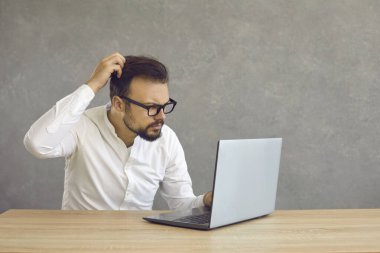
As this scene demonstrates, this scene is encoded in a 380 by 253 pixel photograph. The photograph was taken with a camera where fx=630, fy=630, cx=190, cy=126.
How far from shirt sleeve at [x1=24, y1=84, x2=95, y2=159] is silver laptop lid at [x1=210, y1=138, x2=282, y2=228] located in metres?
0.75

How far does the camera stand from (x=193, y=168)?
4.09 m

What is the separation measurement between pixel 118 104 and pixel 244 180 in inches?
33.6

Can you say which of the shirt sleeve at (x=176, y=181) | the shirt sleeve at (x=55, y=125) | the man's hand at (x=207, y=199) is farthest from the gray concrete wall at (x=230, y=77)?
the man's hand at (x=207, y=199)

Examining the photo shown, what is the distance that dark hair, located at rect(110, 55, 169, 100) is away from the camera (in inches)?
105

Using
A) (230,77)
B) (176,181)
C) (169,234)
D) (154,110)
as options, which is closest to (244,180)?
(169,234)

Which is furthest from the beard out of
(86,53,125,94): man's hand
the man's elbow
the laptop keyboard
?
the laptop keyboard

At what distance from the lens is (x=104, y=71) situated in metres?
2.53

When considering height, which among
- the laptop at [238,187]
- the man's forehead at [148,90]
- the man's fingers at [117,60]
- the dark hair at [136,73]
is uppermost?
the man's fingers at [117,60]

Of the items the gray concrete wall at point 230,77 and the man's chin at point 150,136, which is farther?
the gray concrete wall at point 230,77

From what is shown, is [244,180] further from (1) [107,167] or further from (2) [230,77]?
(2) [230,77]

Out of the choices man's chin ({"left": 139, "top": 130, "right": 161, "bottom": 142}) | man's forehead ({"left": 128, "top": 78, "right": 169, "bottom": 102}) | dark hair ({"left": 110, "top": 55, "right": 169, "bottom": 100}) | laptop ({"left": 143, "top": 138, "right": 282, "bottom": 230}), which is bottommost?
laptop ({"left": 143, "top": 138, "right": 282, "bottom": 230})

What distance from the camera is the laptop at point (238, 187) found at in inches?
75.7

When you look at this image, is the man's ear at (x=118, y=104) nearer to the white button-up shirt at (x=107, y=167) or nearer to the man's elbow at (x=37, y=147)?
the white button-up shirt at (x=107, y=167)

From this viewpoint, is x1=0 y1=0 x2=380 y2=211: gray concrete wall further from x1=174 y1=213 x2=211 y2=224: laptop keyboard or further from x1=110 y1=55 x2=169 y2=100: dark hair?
x1=174 y1=213 x2=211 y2=224: laptop keyboard
